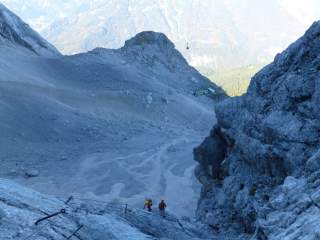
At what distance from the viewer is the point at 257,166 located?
30875mm

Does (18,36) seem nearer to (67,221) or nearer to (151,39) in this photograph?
(151,39)

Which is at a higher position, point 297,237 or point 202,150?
point 202,150

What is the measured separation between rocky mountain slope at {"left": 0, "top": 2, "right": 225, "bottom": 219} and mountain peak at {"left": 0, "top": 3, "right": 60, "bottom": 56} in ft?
1.21

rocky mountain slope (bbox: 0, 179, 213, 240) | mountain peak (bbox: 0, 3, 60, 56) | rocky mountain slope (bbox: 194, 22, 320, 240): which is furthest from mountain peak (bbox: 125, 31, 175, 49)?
rocky mountain slope (bbox: 0, 179, 213, 240)

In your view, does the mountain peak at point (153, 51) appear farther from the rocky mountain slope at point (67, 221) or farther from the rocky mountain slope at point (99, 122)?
the rocky mountain slope at point (67, 221)

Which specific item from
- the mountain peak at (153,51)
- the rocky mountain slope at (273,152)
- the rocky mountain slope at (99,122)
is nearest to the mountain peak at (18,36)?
the rocky mountain slope at (99,122)

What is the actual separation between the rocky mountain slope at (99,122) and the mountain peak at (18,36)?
1.21 ft

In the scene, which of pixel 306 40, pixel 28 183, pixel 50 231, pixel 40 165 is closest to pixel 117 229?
pixel 50 231

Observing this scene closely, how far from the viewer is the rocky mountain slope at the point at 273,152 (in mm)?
20498

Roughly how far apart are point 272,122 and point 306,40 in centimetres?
578

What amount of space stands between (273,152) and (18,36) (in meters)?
91.1

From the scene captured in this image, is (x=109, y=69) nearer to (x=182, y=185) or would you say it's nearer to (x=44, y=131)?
(x=44, y=131)

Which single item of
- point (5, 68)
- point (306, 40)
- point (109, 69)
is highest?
point (109, 69)

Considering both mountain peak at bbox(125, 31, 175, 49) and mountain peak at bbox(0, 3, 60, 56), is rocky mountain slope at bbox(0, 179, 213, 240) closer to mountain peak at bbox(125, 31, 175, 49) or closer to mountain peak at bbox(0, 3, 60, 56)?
mountain peak at bbox(0, 3, 60, 56)
